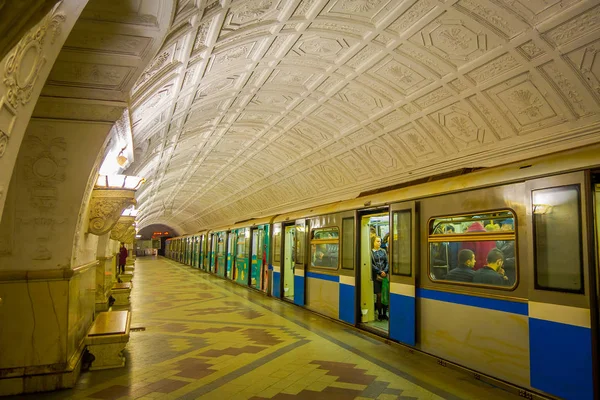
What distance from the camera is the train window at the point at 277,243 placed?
13.4 metres

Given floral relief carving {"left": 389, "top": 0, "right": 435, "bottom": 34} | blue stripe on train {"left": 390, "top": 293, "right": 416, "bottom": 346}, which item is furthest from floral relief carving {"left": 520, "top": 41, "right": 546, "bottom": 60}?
blue stripe on train {"left": 390, "top": 293, "right": 416, "bottom": 346}

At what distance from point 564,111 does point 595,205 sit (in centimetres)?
241

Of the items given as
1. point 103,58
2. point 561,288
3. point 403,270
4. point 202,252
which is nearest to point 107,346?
point 103,58

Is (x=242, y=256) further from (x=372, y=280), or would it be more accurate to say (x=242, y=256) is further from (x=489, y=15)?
(x=489, y=15)

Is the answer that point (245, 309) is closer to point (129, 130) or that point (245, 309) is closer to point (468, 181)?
point (129, 130)

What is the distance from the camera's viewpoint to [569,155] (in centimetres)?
457

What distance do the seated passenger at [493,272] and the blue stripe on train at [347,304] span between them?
347 cm

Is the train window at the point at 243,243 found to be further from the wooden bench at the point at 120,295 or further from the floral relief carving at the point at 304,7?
the floral relief carving at the point at 304,7

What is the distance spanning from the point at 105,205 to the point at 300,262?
5851 mm

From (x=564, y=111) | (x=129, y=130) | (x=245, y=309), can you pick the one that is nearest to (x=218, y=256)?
(x=245, y=309)

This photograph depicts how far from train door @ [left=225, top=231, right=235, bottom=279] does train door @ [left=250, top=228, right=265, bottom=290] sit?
10.1ft

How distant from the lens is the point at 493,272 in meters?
5.36

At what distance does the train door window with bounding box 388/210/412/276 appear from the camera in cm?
686

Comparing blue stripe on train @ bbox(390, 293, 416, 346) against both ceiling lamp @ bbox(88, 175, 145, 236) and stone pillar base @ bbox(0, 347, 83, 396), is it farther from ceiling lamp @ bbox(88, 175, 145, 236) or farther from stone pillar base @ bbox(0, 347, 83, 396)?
stone pillar base @ bbox(0, 347, 83, 396)
